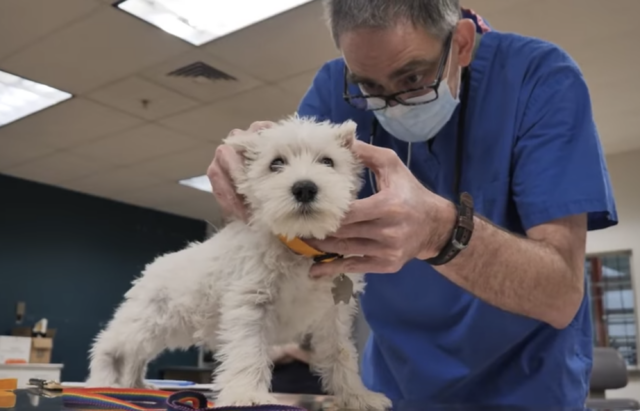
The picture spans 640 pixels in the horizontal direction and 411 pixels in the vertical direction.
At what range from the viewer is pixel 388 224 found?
3.10 ft

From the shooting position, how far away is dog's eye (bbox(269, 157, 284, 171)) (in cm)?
107

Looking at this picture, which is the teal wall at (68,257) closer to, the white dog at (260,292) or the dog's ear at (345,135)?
the white dog at (260,292)

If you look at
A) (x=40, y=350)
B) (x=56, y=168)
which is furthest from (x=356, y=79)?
(x=40, y=350)

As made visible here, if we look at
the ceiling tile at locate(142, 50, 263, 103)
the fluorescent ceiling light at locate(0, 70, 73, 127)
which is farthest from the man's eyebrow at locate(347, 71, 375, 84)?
the fluorescent ceiling light at locate(0, 70, 73, 127)

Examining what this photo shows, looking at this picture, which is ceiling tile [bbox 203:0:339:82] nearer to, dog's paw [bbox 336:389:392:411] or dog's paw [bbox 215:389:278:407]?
dog's paw [bbox 336:389:392:411]

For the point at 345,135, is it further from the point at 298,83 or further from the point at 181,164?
the point at 181,164

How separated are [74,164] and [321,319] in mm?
6194

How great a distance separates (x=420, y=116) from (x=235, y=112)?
389 centimetres

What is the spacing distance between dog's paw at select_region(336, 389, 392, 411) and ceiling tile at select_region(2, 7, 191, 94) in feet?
10.3

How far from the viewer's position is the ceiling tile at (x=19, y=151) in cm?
608

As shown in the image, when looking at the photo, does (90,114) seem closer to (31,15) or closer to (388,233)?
(31,15)

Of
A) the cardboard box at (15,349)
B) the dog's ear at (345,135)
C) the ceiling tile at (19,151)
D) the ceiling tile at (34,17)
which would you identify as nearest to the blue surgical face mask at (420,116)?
the dog's ear at (345,135)

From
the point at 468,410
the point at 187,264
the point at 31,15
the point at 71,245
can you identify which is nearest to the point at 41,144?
the point at 71,245

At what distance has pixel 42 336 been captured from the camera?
22.6 feet
